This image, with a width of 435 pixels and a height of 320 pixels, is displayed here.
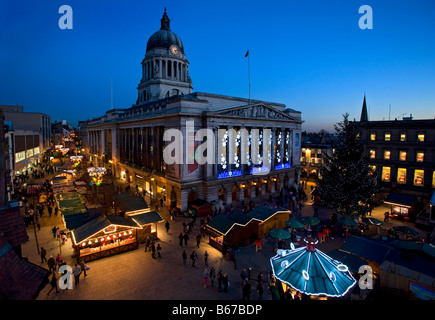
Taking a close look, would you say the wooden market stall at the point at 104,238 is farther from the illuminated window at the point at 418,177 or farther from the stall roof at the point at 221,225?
the illuminated window at the point at 418,177

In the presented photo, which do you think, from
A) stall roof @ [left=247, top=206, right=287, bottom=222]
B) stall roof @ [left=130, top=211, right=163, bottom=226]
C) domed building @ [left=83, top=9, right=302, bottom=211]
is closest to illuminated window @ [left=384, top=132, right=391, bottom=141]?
domed building @ [left=83, top=9, right=302, bottom=211]

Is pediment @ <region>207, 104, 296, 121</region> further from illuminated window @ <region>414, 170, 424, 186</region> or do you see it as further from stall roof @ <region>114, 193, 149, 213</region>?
illuminated window @ <region>414, 170, 424, 186</region>

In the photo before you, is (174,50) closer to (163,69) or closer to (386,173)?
(163,69)


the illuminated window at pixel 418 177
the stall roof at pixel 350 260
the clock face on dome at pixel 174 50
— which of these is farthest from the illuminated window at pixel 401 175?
the clock face on dome at pixel 174 50

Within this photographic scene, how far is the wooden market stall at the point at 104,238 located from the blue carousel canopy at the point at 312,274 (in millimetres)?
14389

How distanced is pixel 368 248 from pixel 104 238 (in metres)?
21.0

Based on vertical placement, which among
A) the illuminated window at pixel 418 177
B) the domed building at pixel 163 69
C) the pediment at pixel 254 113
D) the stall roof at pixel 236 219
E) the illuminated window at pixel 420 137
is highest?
the domed building at pixel 163 69

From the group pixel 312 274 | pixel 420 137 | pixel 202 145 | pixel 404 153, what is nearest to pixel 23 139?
pixel 202 145

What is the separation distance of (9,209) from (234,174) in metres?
31.2

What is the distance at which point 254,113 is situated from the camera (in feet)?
136

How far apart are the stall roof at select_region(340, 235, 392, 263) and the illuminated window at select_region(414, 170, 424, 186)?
24.6 meters

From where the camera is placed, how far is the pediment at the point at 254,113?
3706cm

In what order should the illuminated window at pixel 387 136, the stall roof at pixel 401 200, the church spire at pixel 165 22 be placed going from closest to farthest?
the stall roof at pixel 401 200 < the illuminated window at pixel 387 136 < the church spire at pixel 165 22
